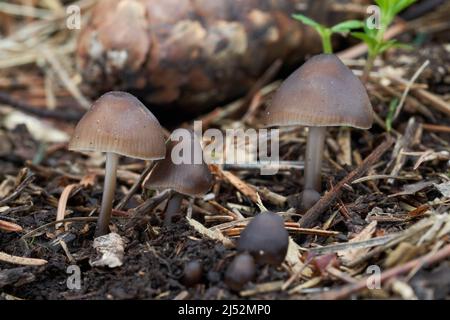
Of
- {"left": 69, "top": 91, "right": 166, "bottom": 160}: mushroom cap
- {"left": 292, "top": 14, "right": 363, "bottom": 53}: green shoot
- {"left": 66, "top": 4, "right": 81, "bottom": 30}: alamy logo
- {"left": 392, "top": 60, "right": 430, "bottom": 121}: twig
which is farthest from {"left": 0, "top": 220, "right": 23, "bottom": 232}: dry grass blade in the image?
{"left": 66, "top": 4, "right": 81, "bottom": 30}: alamy logo

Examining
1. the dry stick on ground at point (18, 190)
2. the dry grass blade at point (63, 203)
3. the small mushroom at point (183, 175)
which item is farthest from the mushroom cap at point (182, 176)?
the dry stick on ground at point (18, 190)

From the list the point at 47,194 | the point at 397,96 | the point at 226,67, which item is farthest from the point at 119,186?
the point at 397,96

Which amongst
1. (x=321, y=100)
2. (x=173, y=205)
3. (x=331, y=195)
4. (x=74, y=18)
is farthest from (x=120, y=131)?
(x=74, y=18)

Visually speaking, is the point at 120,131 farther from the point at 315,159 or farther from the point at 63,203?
the point at 315,159

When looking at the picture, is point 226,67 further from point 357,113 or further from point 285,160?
point 357,113

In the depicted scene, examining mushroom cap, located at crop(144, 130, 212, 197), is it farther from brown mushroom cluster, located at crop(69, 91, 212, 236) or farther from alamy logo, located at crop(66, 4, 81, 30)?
A: alamy logo, located at crop(66, 4, 81, 30)

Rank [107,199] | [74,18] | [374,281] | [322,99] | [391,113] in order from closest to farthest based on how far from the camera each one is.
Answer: [374,281] < [322,99] < [107,199] < [391,113] < [74,18]
